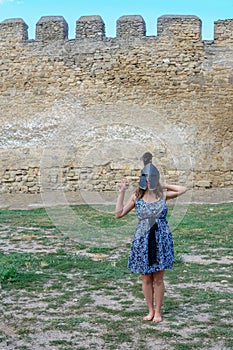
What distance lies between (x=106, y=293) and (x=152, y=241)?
42.0 inches

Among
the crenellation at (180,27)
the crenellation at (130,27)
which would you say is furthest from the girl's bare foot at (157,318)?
the crenellation at (130,27)

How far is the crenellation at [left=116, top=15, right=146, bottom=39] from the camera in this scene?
15.0 m

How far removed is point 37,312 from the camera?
15.3 feet

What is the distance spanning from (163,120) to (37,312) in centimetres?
1110

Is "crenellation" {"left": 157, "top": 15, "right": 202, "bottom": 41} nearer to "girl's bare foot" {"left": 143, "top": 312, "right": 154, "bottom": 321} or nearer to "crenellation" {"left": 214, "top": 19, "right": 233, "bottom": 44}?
"crenellation" {"left": 214, "top": 19, "right": 233, "bottom": 44}

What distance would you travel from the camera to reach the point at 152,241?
14.7ft

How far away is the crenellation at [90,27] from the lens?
15133 mm

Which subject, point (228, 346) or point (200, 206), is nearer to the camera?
point (228, 346)

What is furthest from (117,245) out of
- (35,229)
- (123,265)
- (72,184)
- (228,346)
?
(72,184)

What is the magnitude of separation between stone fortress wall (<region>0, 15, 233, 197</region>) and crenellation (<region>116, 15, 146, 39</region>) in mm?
29

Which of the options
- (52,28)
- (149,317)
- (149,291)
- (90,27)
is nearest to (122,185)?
(149,291)

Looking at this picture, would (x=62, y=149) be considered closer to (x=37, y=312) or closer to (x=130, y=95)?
(x=130, y=95)

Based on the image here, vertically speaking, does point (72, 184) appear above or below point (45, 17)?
below

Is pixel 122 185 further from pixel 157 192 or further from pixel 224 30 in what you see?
pixel 224 30
